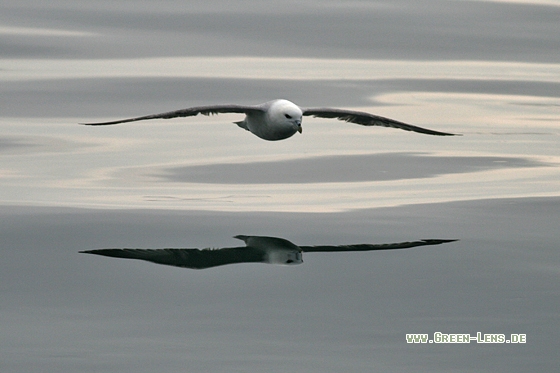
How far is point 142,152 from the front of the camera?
17.7m

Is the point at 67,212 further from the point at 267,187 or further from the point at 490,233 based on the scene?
the point at 490,233

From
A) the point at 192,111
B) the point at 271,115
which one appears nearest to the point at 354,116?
the point at 271,115

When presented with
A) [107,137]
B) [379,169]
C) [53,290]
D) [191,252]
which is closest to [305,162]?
[379,169]

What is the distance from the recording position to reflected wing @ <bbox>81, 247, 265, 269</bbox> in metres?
11.2

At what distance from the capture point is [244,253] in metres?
11.6

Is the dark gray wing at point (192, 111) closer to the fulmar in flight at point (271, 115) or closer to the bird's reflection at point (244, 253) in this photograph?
the fulmar in flight at point (271, 115)

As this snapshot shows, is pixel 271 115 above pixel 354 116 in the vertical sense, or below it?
below

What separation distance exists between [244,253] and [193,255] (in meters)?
0.54

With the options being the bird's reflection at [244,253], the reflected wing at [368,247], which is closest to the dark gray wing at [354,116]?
the bird's reflection at [244,253]

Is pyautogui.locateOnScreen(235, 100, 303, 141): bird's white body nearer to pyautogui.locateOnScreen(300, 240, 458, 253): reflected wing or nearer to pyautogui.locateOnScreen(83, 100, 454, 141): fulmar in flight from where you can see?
pyautogui.locateOnScreen(83, 100, 454, 141): fulmar in flight

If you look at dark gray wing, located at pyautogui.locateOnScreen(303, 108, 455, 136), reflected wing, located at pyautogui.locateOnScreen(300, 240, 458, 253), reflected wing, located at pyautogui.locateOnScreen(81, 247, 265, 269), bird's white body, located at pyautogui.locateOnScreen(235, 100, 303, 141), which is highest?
dark gray wing, located at pyautogui.locateOnScreen(303, 108, 455, 136)

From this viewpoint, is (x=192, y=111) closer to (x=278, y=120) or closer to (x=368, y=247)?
(x=278, y=120)

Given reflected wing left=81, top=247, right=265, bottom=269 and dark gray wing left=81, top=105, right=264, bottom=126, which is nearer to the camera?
reflected wing left=81, top=247, right=265, bottom=269

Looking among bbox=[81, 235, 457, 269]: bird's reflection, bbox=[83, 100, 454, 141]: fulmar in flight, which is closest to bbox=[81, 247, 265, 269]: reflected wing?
bbox=[81, 235, 457, 269]: bird's reflection
